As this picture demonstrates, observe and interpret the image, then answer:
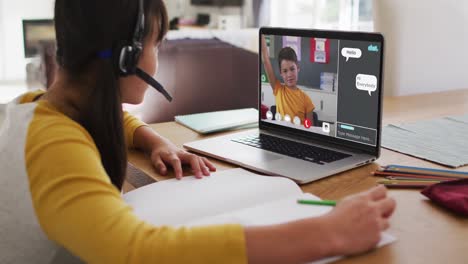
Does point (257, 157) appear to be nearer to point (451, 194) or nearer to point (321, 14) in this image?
point (451, 194)

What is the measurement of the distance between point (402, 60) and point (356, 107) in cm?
97

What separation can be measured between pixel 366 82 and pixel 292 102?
21cm

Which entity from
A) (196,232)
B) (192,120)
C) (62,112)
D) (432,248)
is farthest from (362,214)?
(192,120)

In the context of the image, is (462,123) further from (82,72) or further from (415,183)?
(82,72)

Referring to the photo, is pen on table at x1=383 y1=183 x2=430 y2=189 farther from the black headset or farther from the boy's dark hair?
the black headset

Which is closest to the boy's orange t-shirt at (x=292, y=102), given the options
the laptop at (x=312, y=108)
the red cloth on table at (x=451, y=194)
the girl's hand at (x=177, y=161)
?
the laptop at (x=312, y=108)

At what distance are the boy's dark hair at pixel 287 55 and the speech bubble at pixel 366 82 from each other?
171 millimetres

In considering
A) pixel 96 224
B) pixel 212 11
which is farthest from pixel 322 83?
pixel 212 11

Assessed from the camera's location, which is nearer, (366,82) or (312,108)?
(366,82)

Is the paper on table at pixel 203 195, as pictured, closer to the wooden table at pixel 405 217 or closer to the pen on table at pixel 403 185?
the wooden table at pixel 405 217

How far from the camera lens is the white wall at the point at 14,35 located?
446cm

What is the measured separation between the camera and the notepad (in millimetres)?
1376

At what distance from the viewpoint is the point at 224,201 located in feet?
2.85

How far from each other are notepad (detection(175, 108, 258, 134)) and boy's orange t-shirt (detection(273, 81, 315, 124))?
148 mm
